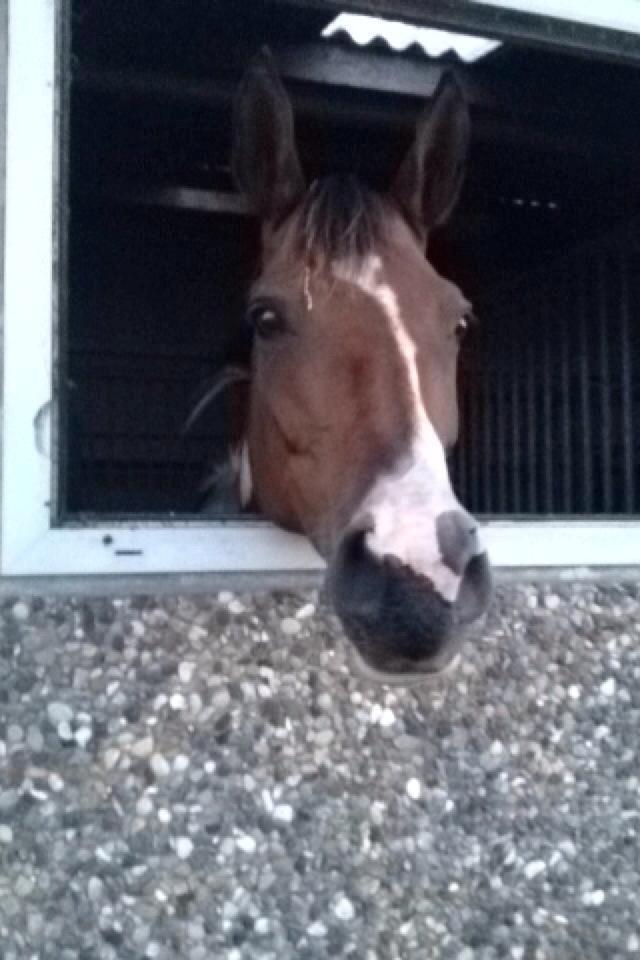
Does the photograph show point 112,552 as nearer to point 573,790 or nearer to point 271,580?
point 271,580

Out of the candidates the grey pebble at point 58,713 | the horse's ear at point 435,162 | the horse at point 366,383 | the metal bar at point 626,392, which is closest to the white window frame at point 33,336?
the grey pebble at point 58,713

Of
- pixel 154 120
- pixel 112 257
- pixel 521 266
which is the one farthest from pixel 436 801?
pixel 112 257

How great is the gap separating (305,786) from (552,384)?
246 centimetres

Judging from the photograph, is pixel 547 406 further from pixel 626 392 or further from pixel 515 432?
pixel 626 392

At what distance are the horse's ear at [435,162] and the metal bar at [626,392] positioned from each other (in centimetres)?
77

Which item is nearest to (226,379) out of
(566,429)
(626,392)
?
(626,392)

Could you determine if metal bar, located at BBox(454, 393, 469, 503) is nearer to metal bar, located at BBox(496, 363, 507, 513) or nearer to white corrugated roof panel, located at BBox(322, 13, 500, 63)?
metal bar, located at BBox(496, 363, 507, 513)

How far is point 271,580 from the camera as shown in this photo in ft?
6.32

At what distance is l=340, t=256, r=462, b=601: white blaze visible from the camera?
4.81 ft

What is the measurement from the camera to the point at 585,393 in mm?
3332

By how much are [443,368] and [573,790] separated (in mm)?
790

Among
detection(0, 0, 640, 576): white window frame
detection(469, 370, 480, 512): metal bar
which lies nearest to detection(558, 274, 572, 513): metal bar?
detection(469, 370, 480, 512): metal bar

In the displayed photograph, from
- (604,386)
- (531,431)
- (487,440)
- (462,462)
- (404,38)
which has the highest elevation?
(404,38)

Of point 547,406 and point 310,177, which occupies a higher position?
point 310,177
